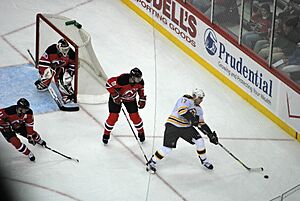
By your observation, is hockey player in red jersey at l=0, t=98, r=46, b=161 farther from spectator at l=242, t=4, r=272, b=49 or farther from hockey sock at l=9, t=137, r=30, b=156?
spectator at l=242, t=4, r=272, b=49

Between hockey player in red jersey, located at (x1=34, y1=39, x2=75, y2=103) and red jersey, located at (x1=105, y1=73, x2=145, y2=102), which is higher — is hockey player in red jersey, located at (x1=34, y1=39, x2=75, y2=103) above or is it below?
above

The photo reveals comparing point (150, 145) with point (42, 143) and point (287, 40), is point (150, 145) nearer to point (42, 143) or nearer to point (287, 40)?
point (42, 143)

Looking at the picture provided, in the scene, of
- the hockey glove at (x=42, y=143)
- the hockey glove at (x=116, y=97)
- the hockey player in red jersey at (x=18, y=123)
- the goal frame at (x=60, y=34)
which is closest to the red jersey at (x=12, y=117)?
the hockey player in red jersey at (x=18, y=123)

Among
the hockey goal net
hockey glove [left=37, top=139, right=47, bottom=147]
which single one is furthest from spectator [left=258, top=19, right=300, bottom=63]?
hockey glove [left=37, top=139, right=47, bottom=147]

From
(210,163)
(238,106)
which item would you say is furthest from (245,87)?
(210,163)

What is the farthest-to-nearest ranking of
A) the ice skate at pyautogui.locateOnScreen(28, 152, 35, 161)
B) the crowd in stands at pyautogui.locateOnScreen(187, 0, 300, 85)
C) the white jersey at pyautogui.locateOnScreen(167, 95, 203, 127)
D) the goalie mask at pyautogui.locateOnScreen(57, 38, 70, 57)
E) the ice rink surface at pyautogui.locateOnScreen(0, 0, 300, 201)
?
1. the goalie mask at pyautogui.locateOnScreen(57, 38, 70, 57)
2. the crowd in stands at pyautogui.locateOnScreen(187, 0, 300, 85)
3. the ice skate at pyautogui.locateOnScreen(28, 152, 35, 161)
4. the ice rink surface at pyautogui.locateOnScreen(0, 0, 300, 201)
5. the white jersey at pyautogui.locateOnScreen(167, 95, 203, 127)

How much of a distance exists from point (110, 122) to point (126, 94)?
225mm

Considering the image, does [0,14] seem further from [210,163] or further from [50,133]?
[210,163]

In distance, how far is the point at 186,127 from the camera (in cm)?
326

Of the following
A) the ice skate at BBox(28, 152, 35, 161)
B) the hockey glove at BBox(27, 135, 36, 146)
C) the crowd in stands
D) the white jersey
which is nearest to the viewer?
the white jersey

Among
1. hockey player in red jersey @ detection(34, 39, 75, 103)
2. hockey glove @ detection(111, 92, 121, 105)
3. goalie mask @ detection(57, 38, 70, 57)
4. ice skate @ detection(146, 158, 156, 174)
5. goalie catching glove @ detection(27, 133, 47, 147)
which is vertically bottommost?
ice skate @ detection(146, 158, 156, 174)

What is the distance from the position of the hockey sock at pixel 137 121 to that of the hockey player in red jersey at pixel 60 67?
1.73ft

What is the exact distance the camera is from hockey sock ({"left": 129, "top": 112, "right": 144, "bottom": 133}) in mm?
3490

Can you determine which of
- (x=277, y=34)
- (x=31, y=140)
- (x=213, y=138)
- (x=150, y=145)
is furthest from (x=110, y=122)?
(x=277, y=34)
